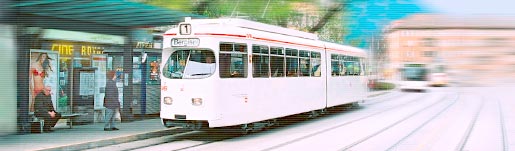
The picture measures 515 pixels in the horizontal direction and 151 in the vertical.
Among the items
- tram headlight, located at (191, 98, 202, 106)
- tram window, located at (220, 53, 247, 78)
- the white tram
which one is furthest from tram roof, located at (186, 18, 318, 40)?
tram headlight, located at (191, 98, 202, 106)

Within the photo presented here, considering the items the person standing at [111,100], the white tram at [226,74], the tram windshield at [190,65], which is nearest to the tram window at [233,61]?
the white tram at [226,74]

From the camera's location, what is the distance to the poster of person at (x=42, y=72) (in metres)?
6.89

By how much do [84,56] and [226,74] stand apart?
258 centimetres

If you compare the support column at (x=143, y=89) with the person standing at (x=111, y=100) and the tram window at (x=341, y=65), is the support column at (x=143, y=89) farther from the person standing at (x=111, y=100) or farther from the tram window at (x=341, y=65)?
the tram window at (x=341, y=65)

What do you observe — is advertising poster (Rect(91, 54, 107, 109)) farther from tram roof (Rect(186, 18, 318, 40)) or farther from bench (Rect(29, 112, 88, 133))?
tram roof (Rect(186, 18, 318, 40))

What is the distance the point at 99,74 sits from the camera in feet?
26.5

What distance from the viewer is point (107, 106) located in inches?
281

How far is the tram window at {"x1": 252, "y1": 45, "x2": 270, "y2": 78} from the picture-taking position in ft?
22.5

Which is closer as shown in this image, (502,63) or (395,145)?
(502,63)

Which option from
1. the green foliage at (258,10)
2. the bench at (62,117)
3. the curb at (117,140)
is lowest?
the curb at (117,140)

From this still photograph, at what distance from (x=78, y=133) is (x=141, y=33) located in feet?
7.99

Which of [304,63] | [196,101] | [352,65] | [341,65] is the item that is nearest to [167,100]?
[196,101]

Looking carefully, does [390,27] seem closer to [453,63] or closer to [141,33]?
[453,63]

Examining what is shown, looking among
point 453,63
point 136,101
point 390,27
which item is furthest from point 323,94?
point 453,63
